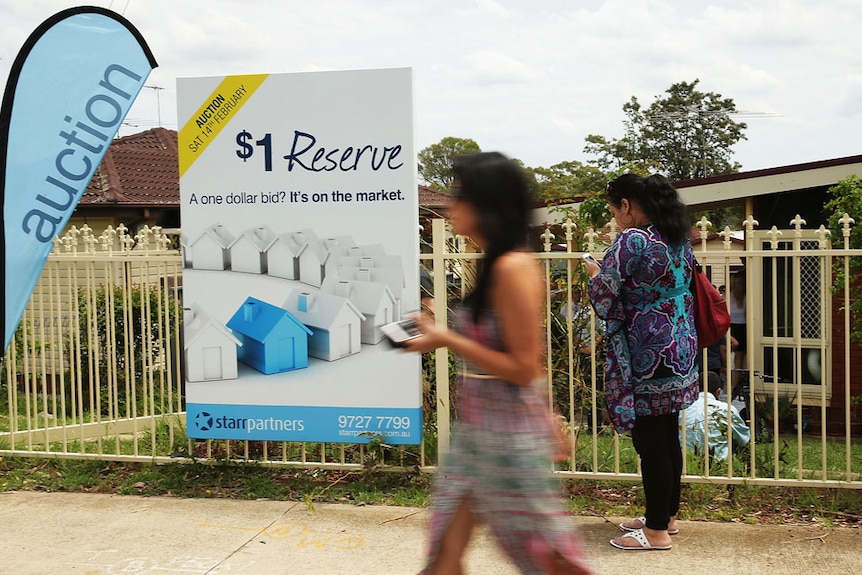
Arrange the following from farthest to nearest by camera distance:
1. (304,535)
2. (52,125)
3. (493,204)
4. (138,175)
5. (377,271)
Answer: (138,175)
(52,125)
(377,271)
(304,535)
(493,204)

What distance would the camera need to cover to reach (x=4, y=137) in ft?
19.4

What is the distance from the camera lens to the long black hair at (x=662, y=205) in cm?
438

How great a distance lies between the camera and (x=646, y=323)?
14.4 ft

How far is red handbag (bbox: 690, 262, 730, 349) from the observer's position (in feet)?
15.0

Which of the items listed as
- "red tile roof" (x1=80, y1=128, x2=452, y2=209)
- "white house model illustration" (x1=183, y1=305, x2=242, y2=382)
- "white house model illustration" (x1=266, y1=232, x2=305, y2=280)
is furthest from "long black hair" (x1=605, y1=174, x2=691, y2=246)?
"red tile roof" (x1=80, y1=128, x2=452, y2=209)

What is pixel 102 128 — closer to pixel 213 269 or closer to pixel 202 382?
pixel 213 269

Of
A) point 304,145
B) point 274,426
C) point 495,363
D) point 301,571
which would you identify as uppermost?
point 304,145

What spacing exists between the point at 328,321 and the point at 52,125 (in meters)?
2.24

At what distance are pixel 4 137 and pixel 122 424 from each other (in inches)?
85.5

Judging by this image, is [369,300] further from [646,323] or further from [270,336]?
[646,323]

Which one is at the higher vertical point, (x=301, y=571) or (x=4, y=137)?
(x=4, y=137)

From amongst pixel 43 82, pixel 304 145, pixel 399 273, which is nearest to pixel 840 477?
pixel 399 273

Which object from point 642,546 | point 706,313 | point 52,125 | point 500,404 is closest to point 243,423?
point 52,125

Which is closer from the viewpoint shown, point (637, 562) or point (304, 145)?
point (637, 562)
